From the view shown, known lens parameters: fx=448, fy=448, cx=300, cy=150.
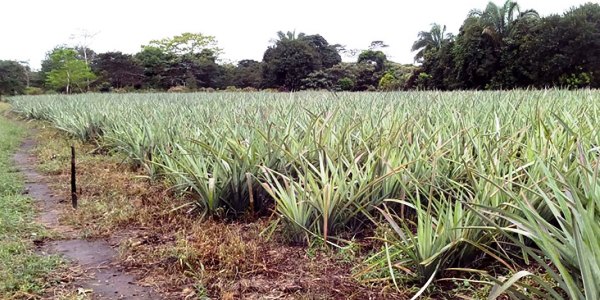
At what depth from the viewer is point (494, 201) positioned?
6.66 feet

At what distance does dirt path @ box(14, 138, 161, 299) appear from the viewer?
2102mm

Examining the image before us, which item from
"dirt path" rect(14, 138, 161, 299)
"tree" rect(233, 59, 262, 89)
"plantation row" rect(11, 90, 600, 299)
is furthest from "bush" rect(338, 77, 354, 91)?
"dirt path" rect(14, 138, 161, 299)

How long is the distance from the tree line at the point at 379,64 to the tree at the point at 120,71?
0.09 m

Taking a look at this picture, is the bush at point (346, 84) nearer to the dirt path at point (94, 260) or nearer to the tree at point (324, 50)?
the tree at point (324, 50)

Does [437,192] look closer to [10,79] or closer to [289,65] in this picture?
[289,65]

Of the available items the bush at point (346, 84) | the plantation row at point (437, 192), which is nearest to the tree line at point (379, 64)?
the bush at point (346, 84)

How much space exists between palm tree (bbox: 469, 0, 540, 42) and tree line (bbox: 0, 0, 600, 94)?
0.18ft

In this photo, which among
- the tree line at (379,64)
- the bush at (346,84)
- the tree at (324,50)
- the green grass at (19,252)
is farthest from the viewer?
the tree at (324,50)

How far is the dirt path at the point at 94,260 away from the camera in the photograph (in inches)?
82.7

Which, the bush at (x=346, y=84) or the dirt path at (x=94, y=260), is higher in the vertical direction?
the bush at (x=346, y=84)

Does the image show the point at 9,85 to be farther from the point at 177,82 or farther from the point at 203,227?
the point at 203,227

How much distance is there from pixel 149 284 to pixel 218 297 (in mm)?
416

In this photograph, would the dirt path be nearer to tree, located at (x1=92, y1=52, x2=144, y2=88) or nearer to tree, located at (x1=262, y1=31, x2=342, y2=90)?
tree, located at (x1=262, y1=31, x2=342, y2=90)

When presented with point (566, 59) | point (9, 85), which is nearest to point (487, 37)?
point (566, 59)
